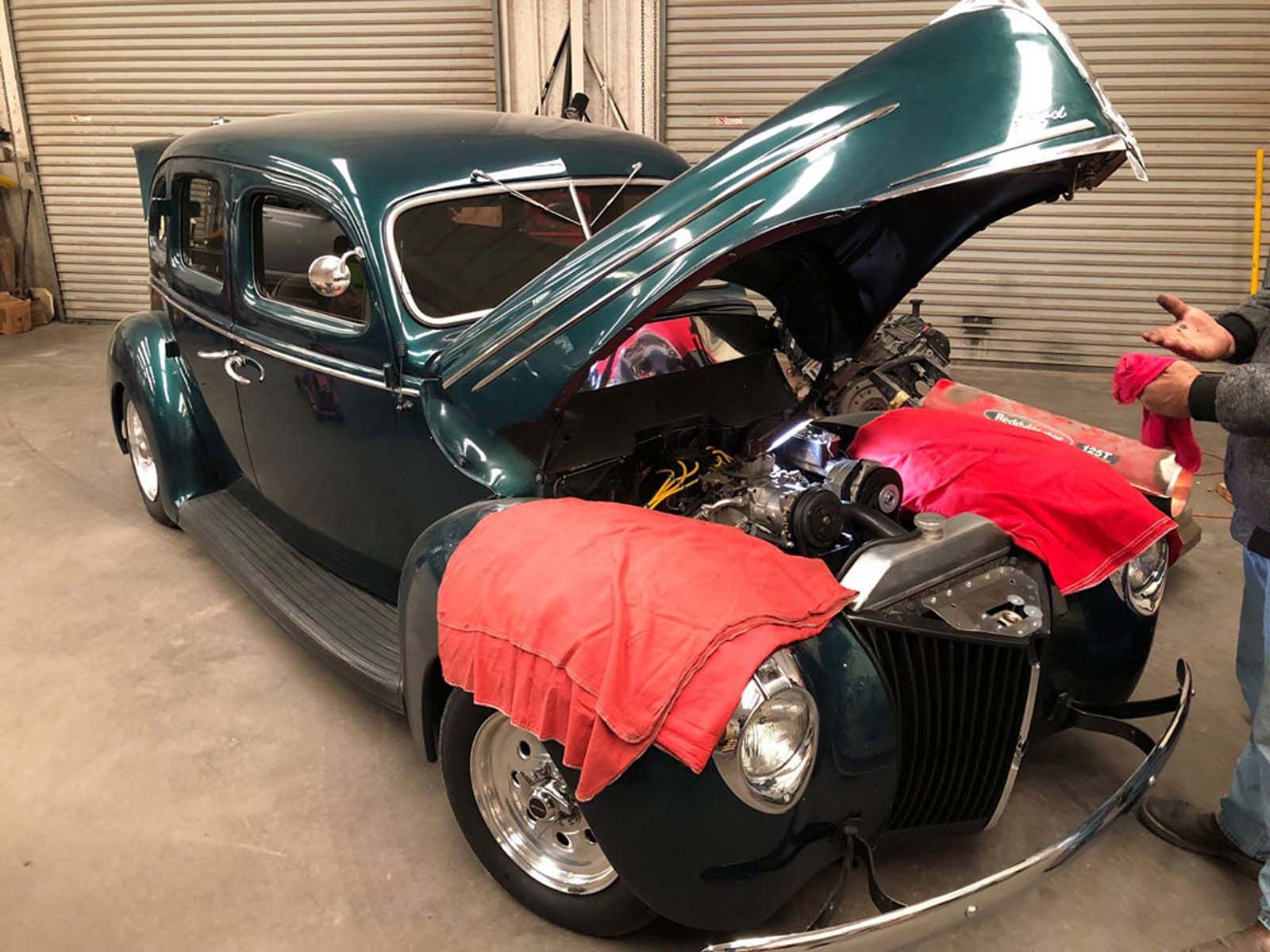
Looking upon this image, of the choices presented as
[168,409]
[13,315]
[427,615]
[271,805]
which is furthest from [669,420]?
[13,315]

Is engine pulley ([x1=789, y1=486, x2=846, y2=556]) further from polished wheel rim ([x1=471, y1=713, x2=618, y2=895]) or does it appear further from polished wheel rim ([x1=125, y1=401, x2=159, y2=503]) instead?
polished wheel rim ([x1=125, y1=401, x2=159, y2=503])

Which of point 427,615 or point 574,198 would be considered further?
point 574,198

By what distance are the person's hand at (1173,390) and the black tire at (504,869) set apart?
154 cm

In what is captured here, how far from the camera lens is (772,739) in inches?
65.7

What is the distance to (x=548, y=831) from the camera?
2.12m

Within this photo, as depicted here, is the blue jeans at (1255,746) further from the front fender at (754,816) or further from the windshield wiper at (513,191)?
the windshield wiper at (513,191)

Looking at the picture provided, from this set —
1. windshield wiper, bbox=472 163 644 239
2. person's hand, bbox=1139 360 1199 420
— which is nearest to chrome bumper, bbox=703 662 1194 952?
person's hand, bbox=1139 360 1199 420

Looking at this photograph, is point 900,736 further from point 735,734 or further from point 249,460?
point 249,460

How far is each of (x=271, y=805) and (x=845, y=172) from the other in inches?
82.8

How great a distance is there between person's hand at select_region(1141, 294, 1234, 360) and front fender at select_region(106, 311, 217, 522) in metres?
3.23

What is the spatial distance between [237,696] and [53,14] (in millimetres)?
7495

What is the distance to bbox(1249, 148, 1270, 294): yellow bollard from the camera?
250 inches

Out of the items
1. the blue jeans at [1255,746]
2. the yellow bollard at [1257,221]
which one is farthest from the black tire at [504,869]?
the yellow bollard at [1257,221]

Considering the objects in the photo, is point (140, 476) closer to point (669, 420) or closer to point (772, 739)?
point (669, 420)
